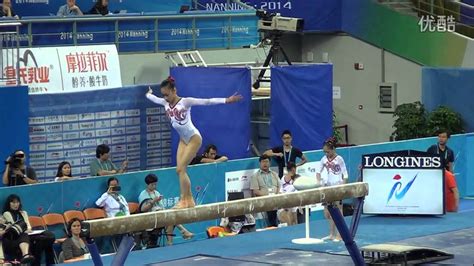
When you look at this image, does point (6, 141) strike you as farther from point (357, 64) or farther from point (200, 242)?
point (357, 64)

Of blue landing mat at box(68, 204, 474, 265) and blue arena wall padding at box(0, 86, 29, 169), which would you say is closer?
blue landing mat at box(68, 204, 474, 265)

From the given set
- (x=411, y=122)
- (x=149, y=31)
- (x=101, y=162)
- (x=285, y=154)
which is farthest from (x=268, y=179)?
(x=411, y=122)

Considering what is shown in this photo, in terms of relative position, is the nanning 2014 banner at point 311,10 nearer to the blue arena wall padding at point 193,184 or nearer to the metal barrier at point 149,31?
the metal barrier at point 149,31

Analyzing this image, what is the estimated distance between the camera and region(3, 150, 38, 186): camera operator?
15461mm

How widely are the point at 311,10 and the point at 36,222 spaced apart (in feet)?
40.2

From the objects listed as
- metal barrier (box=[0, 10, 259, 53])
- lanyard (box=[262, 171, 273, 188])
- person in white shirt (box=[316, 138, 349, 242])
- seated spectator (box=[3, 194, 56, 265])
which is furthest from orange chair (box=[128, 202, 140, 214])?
metal barrier (box=[0, 10, 259, 53])

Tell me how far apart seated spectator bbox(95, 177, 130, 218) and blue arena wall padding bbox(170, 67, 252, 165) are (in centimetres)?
316

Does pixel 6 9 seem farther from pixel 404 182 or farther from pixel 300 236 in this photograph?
pixel 404 182

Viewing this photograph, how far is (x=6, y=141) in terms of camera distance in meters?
16.6

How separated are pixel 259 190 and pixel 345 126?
955 centimetres

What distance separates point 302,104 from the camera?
62.4 feet

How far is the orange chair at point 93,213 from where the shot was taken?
15.3 m

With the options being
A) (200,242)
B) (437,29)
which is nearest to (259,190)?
(200,242)

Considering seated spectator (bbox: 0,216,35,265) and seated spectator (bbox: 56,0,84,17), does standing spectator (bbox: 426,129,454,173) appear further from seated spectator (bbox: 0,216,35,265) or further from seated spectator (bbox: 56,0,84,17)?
seated spectator (bbox: 0,216,35,265)
